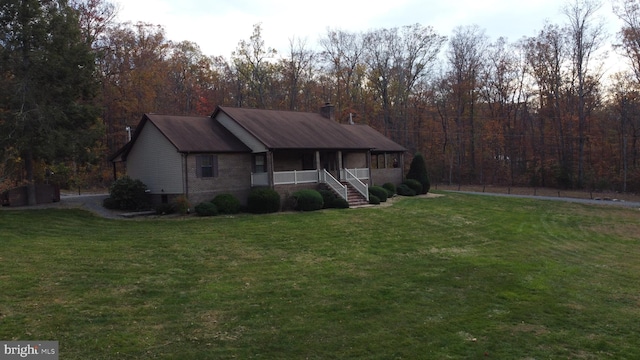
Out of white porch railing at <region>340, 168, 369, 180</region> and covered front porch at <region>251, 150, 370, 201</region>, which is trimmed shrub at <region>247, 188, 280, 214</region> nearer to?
covered front porch at <region>251, 150, 370, 201</region>

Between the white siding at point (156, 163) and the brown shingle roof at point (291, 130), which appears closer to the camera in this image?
the white siding at point (156, 163)

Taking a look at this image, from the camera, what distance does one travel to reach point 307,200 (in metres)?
23.7

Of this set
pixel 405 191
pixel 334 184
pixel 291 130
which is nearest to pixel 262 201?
pixel 334 184

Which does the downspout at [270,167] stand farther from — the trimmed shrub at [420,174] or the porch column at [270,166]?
the trimmed shrub at [420,174]

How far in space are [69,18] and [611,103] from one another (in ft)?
164

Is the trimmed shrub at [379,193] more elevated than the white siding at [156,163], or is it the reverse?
the white siding at [156,163]

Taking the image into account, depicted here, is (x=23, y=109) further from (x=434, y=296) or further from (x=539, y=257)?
(x=539, y=257)

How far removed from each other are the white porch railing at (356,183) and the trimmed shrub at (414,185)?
21.0 feet

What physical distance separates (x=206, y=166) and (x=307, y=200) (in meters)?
5.55

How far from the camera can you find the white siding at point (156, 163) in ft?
75.8

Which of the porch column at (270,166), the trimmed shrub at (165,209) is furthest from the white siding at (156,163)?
the porch column at (270,166)

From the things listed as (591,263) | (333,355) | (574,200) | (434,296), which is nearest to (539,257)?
(591,263)

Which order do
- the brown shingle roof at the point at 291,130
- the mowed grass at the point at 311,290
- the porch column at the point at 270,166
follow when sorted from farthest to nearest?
the brown shingle roof at the point at 291,130, the porch column at the point at 270,166, the mowed grass at the point at 311,290

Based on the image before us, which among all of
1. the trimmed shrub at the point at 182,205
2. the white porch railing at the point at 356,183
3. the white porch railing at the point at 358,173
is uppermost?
the white porch railing at the point at 358,173
